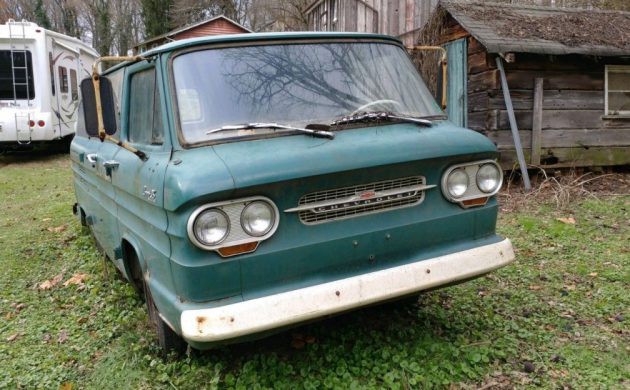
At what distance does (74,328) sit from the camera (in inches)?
170

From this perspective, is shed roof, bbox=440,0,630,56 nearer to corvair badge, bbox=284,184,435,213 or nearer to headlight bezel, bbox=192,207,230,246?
corvair badge, bbox=284,184,435,213

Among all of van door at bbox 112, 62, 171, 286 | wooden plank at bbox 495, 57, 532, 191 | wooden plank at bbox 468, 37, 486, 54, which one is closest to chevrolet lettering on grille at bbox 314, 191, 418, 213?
van door at bbox 112, 62, 171, 286

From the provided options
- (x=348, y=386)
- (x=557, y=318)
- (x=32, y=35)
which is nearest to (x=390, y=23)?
(x=32, y=35)

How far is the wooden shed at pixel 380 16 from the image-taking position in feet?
44.0

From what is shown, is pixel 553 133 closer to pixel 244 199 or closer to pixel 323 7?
pixel 244 199

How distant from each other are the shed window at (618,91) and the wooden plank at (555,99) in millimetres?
279

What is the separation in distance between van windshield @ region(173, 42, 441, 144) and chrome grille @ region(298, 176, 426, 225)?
548 millimetres

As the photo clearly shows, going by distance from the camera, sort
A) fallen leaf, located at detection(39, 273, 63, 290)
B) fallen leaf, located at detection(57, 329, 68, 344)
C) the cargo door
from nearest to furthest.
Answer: fallen leaf, located at detection(57, 329, 68, 344)
fallen leaf, located at detection(39, 273, 63, 290)
the cargo door

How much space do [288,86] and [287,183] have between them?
86 centimetres

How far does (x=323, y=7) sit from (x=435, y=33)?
1166 cm

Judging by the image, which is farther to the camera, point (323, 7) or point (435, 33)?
point (323, 7)

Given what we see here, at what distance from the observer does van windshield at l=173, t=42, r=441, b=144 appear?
3.23 m

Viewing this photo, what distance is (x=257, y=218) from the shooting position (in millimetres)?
2793

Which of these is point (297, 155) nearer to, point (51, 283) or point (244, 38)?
point (244, 38)
